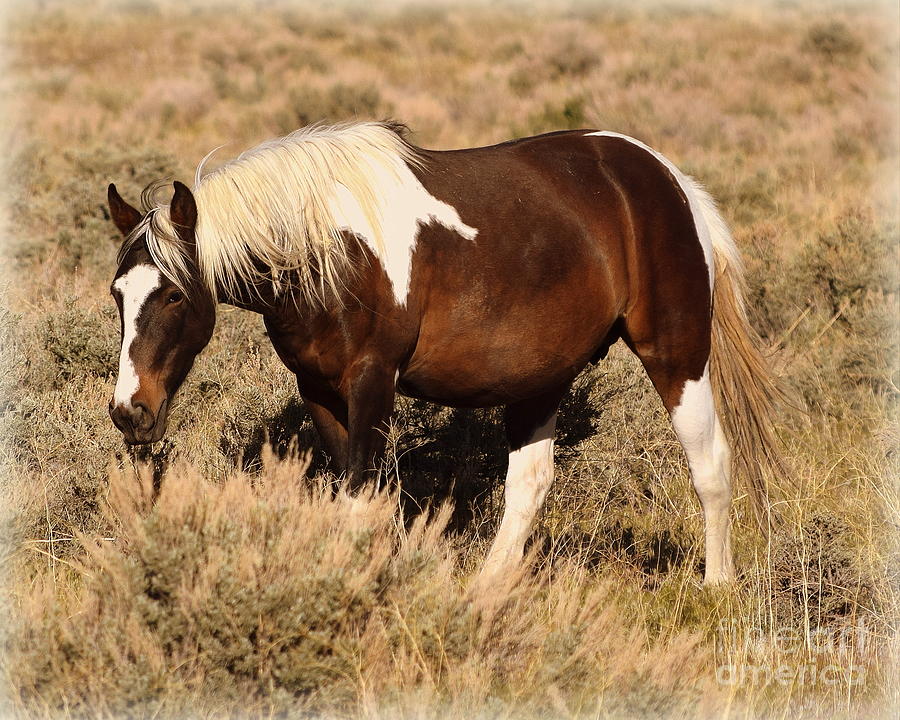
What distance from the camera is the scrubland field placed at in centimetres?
300

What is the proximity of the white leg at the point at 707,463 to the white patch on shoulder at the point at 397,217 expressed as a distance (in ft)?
4.59

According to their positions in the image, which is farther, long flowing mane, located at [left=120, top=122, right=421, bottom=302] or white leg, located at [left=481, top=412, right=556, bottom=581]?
white leg, located at [left=481, top=412, right=556, bottom=581]

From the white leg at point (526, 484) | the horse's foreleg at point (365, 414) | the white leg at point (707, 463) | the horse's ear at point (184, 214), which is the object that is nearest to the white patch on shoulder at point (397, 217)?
the horse's foreleg at point (365, 414)

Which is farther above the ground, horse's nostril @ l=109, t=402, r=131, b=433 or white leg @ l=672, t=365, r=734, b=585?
horse's nostril @ l=109, t=402, r=131, b=433

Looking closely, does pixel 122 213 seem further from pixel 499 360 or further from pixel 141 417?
pixel 499 360

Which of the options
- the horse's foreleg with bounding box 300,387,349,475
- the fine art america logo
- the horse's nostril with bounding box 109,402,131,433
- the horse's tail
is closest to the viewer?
the horse's nostril with bounding box 109,402,131,433

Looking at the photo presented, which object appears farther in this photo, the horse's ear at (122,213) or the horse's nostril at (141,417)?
the horse's ear at (122,213)

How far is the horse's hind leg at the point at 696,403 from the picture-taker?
4.64 m

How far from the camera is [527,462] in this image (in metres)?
4.90

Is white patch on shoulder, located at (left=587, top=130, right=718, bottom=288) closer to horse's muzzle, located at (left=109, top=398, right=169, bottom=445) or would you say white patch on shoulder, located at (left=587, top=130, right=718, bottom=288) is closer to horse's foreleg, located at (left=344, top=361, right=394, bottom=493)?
horse's foreleg, located at (left=344, top=361, right=394, bottom=493)

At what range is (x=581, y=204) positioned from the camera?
4453 mm

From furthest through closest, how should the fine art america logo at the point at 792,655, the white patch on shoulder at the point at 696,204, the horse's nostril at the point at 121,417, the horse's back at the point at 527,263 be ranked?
1. the white patch on shoulder at the point at 696,204
2. the horse's back at the point at 527,263
3. the fine art america logo at the point at 792,655
4. the horse's nostril at the point at 121,417

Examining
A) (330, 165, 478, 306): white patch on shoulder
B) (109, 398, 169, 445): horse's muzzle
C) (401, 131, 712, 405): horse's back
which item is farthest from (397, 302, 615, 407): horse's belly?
(109, 398, 169, 445): horse's muzzle

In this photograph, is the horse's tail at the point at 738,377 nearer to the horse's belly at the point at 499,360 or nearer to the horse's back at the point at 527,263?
the horse's back at the point at 527,263
